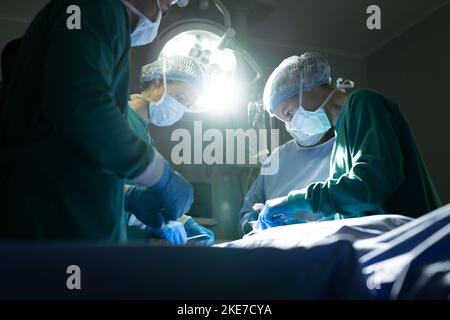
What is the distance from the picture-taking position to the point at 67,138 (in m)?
0.95

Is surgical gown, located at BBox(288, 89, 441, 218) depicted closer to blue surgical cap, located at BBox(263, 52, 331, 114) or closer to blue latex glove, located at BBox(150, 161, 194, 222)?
blue surgical cap, located at BBox(263, 52, 331, 114)

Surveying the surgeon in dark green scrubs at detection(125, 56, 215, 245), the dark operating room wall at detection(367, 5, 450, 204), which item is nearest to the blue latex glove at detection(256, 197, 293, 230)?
the surgeon in dark green scrubs at detection(125, 56, 215, 245)

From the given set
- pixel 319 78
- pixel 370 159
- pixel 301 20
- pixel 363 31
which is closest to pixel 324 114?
pixel 319 78

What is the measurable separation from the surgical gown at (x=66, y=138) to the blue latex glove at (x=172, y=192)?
115mm

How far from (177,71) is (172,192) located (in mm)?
1023

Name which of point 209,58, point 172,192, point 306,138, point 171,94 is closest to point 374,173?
point 172,192

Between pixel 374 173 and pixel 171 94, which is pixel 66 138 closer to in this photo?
pixel 374 173

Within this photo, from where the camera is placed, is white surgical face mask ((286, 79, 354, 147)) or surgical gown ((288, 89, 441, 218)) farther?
white surgical face mask ((286, 79, 354, 147))

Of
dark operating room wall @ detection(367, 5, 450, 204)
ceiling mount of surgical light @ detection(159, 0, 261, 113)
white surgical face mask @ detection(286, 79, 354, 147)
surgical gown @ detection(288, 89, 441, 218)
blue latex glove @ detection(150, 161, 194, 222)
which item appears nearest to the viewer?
blue latex glove @ detection(150, 161, 194, 222)

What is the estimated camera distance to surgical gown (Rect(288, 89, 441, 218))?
4.73 feet

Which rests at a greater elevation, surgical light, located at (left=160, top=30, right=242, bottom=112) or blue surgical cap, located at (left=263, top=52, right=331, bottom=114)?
surgical light, located at (left=160, top=30, right=242, bottom=112)

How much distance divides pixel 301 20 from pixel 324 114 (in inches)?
49.5

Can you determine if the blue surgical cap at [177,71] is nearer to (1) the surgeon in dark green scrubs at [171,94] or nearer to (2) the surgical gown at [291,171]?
(1) the surgeon in dark green scrubs at [171,94]

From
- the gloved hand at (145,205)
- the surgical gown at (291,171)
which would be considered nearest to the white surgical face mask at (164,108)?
the surgical gown at (291,171)
